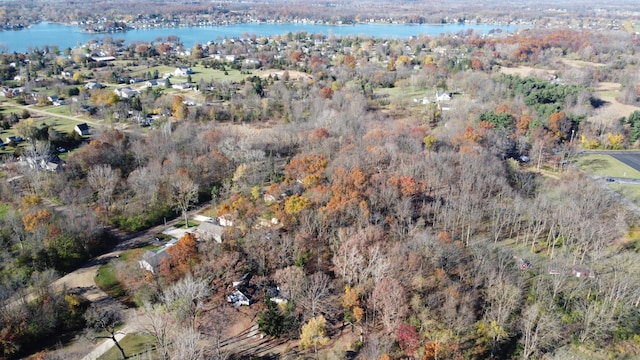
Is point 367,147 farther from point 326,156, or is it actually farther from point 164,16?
point 164,16

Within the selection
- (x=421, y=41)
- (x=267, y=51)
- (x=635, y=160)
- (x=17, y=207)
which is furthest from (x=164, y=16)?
(x=635, y=160)

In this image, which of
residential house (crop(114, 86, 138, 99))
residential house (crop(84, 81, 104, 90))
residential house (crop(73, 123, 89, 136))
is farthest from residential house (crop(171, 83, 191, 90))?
residential house (crop(73, 123, 89, 136))

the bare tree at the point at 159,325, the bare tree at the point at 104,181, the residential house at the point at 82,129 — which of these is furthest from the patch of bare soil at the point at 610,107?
the residential house at the point at 82,129

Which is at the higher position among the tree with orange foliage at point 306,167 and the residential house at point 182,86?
the residential house at point 182,86

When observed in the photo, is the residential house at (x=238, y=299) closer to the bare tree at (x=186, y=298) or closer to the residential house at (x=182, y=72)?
the bare tree at (x=186, y=298)

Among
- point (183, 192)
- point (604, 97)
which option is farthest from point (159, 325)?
point (604, 97)

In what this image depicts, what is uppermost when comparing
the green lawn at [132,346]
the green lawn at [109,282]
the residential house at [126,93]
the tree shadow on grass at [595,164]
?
the residential house at [126,93]

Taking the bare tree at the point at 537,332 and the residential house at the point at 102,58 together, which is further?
the residential house at the point at 102,58
